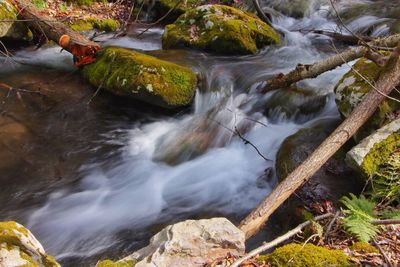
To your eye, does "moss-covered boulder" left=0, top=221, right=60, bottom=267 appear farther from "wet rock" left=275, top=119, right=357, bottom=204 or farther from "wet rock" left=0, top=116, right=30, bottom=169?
"wet rock" left=0, top=116, right=30, bottom=169

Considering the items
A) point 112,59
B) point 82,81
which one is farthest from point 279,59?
point 82,81

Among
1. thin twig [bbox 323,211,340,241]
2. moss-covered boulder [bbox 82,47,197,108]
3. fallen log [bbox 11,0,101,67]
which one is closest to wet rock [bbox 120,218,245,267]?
thin twig [bbox 323,211,340,241]

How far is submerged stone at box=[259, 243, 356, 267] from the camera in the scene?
2566 millimetres

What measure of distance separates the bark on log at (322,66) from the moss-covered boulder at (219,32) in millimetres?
1881

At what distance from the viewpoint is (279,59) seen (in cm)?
844

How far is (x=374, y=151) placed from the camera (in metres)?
3.93

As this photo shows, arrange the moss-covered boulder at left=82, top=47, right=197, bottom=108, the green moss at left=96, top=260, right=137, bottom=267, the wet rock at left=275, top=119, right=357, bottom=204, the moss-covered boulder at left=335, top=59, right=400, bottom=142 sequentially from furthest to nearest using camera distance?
the moss-covered boulder at left=82, top=47, right=197, bottom=108 → the moss-covered boulder at left=335, top=59, right=400, bottom=142 → the wet rock at left=275, top=119, right=357, bottom=204 → the green moss at left=96, top=260, right=137, bottom=267

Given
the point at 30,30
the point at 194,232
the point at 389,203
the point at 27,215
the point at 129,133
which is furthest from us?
the point at 30,30

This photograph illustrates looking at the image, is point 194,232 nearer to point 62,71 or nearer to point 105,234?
point 105,234

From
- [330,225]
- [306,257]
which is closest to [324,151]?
[330,225]

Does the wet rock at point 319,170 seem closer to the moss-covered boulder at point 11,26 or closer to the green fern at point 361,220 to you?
the green fern at point 361,220

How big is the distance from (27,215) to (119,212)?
1113mm

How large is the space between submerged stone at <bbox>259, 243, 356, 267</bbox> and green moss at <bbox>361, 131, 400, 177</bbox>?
1373 millimetres

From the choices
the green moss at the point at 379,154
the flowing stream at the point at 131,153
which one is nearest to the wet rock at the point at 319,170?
the flowing stream at the point at 131,153
